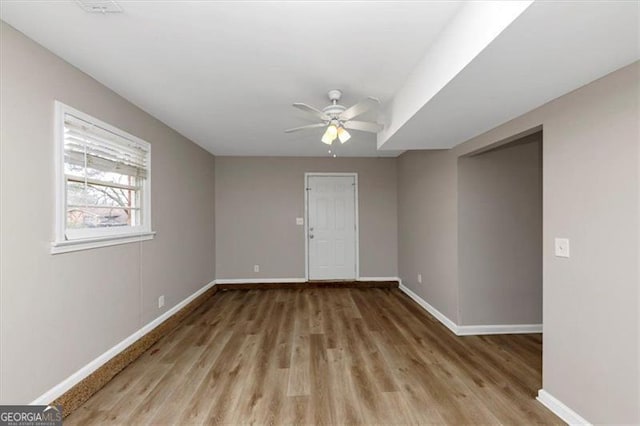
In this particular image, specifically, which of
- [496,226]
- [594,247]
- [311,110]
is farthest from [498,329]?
[311,110]

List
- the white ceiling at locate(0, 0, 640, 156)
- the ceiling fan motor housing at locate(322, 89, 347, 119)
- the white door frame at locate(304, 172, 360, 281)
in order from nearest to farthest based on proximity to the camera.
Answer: the white ceiling at locate(0, 0, 640, 156) < the ceiling fan motor housing at locate(322, 89, 347, 119) < the white door frame at locate(304, 172, 360, 281)

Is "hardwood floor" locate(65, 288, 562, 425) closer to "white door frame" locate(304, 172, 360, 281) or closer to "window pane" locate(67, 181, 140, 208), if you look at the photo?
"window pane" locate(67, 181, 140, 208)

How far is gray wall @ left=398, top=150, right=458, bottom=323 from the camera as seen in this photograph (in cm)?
344

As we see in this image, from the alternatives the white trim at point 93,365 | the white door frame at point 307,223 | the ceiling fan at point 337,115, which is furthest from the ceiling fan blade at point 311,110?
the white door frame at point 307,223

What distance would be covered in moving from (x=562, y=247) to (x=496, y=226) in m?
1.38

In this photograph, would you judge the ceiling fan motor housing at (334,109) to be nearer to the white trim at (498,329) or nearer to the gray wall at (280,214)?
the white trim at (498,329)

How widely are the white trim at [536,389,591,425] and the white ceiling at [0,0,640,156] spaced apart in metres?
2.03

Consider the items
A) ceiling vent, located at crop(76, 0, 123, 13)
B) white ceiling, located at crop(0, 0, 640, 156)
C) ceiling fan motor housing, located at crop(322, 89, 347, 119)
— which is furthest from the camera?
ceiling fan motor housing, located at crop(322, 89, 347, 119)

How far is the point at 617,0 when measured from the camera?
1.08 m

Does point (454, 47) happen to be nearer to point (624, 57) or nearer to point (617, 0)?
point (617, 0)

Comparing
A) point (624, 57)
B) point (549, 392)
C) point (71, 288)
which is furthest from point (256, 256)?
point (624, 57)

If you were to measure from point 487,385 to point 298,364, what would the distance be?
4.97ft

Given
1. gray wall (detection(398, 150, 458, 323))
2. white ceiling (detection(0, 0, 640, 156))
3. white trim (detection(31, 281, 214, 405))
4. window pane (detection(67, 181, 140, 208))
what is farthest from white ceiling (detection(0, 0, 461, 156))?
white trim (detection(31, 281, 214, 405))

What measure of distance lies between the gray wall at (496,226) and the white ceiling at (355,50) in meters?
0.74
